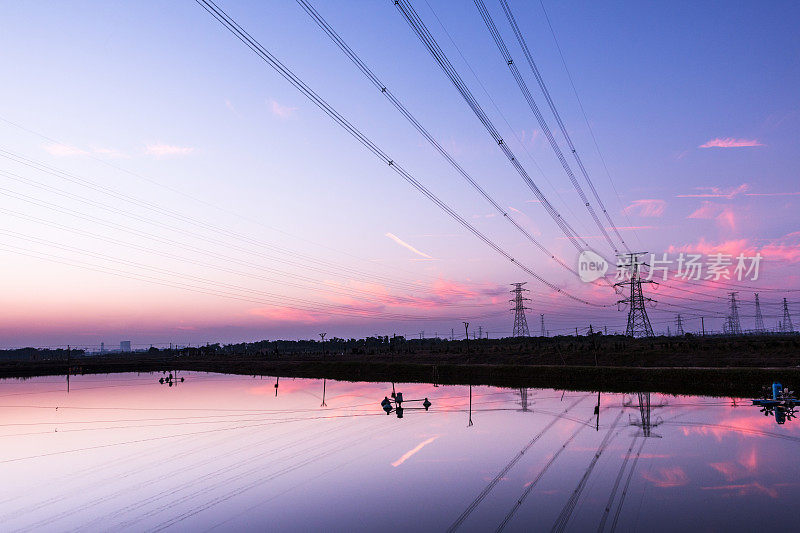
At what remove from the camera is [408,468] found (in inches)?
1196

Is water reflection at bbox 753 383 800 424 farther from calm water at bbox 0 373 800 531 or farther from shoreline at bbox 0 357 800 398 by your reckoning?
shoreline at bbox 0 357 800 398

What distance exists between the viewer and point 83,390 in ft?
265

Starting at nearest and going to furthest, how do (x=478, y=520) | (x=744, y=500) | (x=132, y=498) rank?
(x=478, y=520) → (x=744, y=500) → (x=132, y=498)

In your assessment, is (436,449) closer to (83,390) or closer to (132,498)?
(132,498)

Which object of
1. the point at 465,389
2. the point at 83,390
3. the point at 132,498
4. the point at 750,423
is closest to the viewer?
the point at 132,498

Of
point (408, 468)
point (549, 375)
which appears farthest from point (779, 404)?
point (408, 468)

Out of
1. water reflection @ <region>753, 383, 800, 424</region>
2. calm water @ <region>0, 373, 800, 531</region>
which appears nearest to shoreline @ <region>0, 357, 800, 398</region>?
water reflection @ <region>753, 383, 800, 424</region>

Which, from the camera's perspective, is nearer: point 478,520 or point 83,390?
point 478,520

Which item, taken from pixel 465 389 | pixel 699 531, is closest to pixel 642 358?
pixel 465 389

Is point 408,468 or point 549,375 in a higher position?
point 549,375

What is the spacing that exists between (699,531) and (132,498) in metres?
24.8

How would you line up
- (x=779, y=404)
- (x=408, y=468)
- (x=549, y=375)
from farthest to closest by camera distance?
(x=549, y=375) < (x=779, y=404) < (x=408, y=468)

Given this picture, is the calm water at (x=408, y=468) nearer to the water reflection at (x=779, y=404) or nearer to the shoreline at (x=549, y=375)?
the water reflection at (x=779, y=404)

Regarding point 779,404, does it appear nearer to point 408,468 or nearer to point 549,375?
point 549,375
